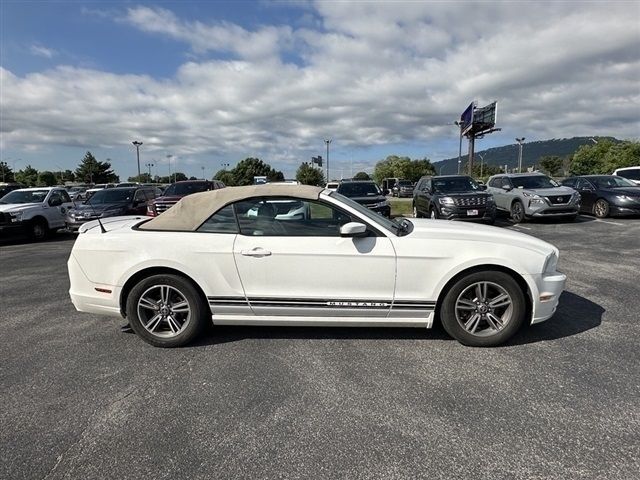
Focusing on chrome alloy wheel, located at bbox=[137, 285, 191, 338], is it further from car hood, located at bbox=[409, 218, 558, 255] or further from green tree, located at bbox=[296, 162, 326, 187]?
green tree, located at bbox=[296, 162, 326, 187]

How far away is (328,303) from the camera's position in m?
3.68

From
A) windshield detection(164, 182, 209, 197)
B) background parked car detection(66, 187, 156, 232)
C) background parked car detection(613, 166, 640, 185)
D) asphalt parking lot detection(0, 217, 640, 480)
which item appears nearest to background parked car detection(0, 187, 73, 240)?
background parked car detection(66, 187, 156, 232)

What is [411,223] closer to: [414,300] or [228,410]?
[414,300]

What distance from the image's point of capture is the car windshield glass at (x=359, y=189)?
13.3 metres

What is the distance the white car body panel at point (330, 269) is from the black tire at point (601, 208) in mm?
11551

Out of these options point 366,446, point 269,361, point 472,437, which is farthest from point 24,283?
point 472,437

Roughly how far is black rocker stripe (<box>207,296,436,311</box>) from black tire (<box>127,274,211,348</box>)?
288 mm

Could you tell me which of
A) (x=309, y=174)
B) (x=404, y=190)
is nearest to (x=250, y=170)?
(x=309, y=174)

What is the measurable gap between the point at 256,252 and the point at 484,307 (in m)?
2.12

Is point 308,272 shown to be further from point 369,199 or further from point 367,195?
point 367,195

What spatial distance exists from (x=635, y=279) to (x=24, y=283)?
9.49m

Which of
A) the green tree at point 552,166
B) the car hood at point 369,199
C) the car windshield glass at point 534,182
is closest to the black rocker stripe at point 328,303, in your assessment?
the car hood at point 369,199

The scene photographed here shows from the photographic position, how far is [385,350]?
3.69 m

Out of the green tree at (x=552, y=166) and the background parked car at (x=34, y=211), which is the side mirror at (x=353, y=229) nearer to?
the background parked car at (x=34, y=211)
